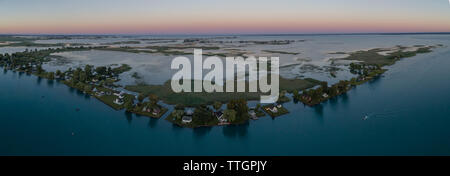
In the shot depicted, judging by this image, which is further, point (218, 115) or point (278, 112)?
point (278, 112)

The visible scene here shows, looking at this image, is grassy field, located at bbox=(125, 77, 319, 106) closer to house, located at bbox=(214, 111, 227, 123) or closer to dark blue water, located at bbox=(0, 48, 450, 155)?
house, located at bbox=(214, 111, 227, 123)

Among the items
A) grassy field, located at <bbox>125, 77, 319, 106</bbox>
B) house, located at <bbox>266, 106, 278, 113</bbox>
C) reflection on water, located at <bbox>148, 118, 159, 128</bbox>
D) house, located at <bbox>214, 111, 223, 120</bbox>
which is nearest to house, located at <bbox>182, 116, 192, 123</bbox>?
house, located at <bbox>214, 111, 223, 120</bbox>

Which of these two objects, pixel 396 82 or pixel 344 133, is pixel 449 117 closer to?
pixel 344 133

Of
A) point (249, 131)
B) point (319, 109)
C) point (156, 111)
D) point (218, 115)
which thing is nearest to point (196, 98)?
point (156, 111)

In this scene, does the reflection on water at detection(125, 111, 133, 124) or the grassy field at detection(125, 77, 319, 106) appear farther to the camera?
the grassy field at detection(125, 77, 319, 106)

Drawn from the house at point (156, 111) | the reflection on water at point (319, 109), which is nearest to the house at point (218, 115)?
the house at point (156, 111)

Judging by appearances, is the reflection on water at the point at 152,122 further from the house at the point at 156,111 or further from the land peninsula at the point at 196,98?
the house at the point at 156,111

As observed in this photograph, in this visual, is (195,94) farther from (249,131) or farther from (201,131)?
(249,131)

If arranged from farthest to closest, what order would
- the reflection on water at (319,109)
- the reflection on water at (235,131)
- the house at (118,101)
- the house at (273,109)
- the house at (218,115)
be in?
the house at (118,101) < the reflection on water at (319,109) < the house at (273,109) < the house at (218,115) < the reflection on water at (235,131)

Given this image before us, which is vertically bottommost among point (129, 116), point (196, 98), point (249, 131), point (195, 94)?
point (249, 131)
